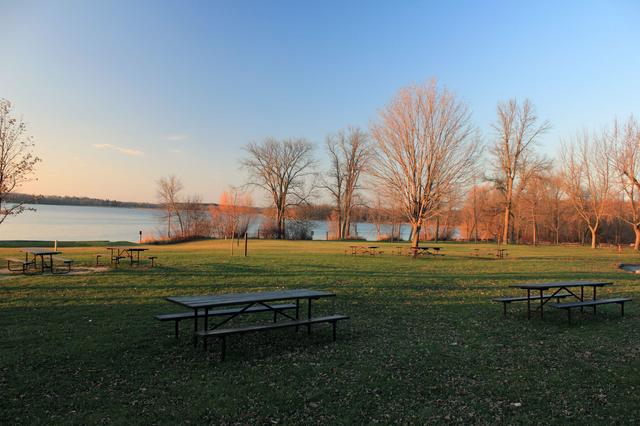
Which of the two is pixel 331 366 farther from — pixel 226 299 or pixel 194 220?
pixel 194 220

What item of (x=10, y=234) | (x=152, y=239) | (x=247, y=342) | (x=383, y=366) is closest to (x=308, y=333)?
(x=247, y=342)

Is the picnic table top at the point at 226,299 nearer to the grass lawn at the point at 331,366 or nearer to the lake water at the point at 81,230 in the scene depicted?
the grass lawn at the point at 331,366

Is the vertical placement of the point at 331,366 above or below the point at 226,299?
below

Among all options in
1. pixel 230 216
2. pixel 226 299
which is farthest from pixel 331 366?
pixel 230 216

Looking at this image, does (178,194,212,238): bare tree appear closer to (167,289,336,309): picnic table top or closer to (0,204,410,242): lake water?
(0,204,410,242): lake water

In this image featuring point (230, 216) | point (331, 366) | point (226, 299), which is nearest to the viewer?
point (331, 366)

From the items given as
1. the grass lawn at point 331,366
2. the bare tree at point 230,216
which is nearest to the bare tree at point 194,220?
the bare tree at point 230,216

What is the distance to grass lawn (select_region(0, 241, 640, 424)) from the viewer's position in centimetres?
421

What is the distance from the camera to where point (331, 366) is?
220 inches

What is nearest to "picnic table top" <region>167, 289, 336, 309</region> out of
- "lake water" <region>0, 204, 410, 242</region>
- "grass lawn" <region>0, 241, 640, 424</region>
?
"grass lawn" <region>0, 241, 640, 424</region>

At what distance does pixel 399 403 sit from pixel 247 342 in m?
3.01

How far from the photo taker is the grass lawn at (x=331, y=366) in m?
4.21

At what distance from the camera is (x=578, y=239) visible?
5100cm

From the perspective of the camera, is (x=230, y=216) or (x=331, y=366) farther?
(x=230, y=216)
